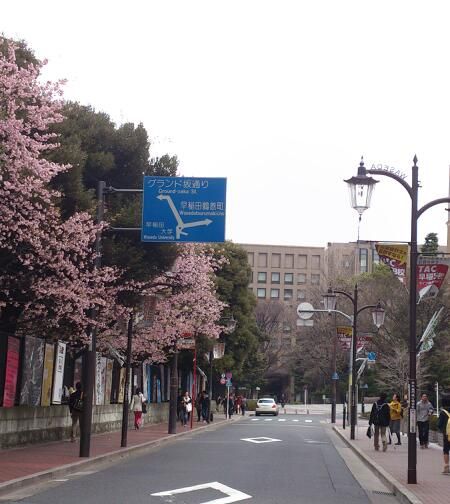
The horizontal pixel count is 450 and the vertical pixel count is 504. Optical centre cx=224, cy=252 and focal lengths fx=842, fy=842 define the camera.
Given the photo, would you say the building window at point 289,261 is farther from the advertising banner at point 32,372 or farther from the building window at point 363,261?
the advertising banner at point 32,372

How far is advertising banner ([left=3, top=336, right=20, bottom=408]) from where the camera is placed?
840 inches

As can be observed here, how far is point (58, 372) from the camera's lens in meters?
26.2

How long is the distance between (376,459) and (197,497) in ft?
34.6

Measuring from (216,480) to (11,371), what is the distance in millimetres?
8145

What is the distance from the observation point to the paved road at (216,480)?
13047 mm

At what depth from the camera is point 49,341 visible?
2519 centimetres

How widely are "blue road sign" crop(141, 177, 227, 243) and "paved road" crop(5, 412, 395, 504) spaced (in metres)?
5.45

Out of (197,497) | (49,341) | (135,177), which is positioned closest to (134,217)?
(135,177)

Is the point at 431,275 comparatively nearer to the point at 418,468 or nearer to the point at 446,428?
the point at 446,428

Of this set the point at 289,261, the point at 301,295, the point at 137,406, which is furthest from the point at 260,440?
the point at 289,261

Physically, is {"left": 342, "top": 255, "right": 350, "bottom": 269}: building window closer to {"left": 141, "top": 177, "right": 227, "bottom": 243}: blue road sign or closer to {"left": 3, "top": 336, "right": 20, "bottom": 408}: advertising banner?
{"left": 3, "top": 336, "right": 20, "bottom": 408}: advertising banner

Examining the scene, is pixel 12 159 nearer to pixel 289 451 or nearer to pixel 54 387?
pixel 54 387

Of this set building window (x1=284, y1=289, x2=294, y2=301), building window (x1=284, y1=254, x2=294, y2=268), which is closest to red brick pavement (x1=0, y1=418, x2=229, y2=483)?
building window (x1=284, y1=289, x2=294, y2=301)

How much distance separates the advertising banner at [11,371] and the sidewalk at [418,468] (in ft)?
30.5
